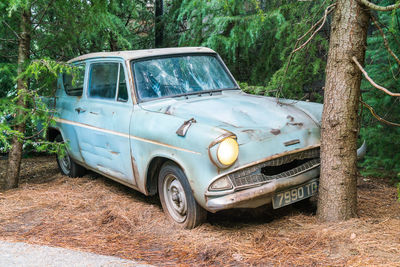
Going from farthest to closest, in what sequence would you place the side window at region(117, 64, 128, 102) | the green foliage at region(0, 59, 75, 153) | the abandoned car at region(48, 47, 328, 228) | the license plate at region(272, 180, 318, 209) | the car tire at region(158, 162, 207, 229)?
the green foliage at region(0, 59, 75, 153) < the side window at region(117, 64, 128, 102) < the car tire at region(158, 162, 207, 229) < the license plate at region(272, 180, 318, 209) < the abandoned car at region(48, 47, 328, 228)

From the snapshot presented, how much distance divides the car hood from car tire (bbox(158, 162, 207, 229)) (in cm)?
59

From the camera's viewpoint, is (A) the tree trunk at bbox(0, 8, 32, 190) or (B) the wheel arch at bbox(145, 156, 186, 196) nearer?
(B) the wheel arch at bbox(145, 156, 186, 196)

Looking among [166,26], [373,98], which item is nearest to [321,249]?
[373,98]

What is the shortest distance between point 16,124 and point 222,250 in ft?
12.9

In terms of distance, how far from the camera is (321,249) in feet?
11.9

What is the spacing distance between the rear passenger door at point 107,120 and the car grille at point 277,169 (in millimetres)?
1558

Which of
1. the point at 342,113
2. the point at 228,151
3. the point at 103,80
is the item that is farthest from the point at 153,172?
the point at 342,113

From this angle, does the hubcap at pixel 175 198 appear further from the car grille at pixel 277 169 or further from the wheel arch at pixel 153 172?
the car grille at pixel 277 169

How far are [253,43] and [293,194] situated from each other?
4.34 m

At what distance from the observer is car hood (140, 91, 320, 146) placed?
4.14 meters

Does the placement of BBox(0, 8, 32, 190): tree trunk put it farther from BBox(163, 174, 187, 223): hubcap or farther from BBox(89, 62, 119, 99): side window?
BBox(163, 174, 187, 223): hubcap

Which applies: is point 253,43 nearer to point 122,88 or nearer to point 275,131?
point 122,88

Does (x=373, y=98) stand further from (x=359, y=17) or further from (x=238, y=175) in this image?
(x=238, y=175)

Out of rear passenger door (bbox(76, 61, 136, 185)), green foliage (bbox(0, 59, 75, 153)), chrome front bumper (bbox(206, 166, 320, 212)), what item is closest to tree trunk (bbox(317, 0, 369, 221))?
chrome front bumper (bbox(206, 166, 320, 212))
